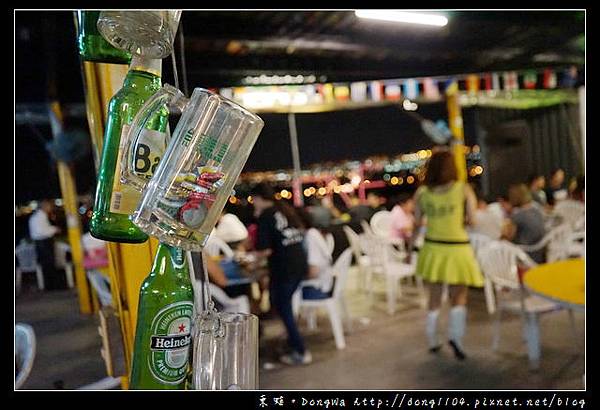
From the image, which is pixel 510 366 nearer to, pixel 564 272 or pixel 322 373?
pixel 564 272

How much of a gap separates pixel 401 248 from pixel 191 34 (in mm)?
2829

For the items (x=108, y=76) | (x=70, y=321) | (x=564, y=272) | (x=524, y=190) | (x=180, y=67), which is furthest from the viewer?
(x=70, y=321)

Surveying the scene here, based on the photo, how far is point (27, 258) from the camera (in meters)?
5.30

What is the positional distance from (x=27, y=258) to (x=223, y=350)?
5.28 metres

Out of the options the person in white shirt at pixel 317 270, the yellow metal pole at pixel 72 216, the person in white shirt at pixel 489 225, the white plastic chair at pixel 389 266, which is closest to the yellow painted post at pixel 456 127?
the person in white shirt at pixel 489 225

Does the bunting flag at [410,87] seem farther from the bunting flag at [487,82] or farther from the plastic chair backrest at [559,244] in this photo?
the plastic chair backrest at [559,244]

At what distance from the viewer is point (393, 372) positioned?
9.91 ft

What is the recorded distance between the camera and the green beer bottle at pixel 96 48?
800 mm

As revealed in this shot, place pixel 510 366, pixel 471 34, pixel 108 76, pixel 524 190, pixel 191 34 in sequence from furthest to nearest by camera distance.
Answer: pixel 471 34
pixel 191 34
pixel 524 190
pixel 510 366
pixel 108 76

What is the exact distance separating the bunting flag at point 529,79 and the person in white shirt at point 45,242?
570 centimetres

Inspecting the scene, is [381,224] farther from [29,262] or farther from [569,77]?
[29,262]

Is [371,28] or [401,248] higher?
[371,28]
